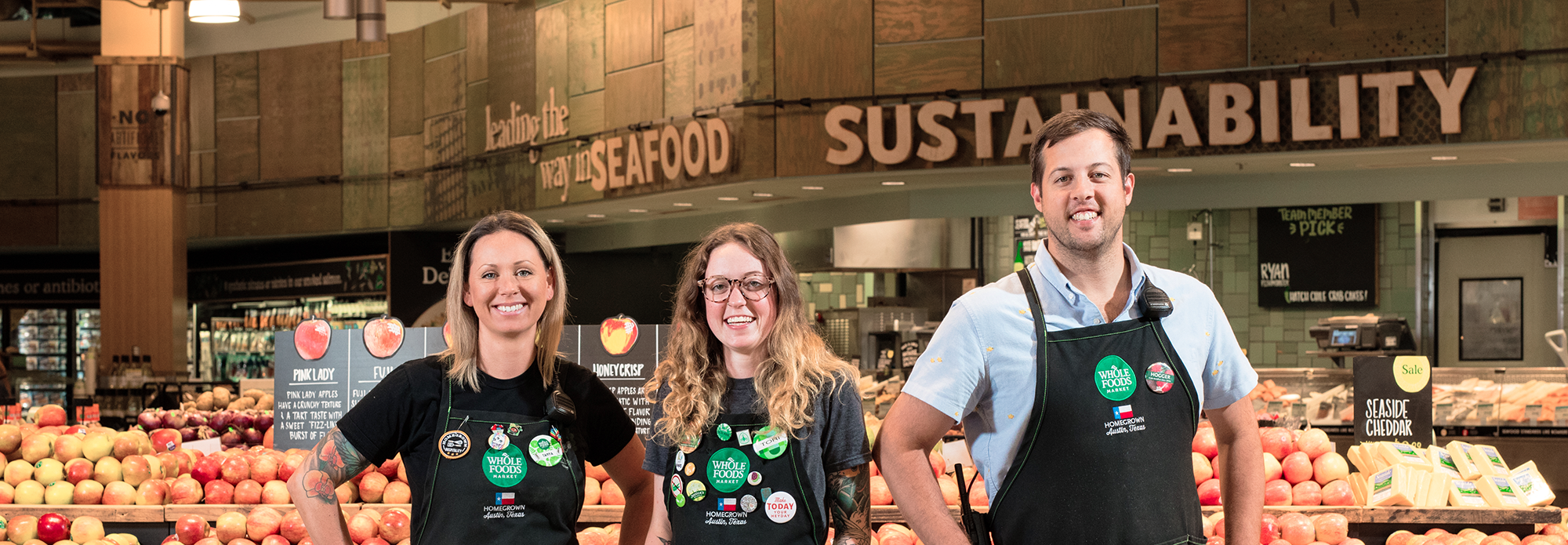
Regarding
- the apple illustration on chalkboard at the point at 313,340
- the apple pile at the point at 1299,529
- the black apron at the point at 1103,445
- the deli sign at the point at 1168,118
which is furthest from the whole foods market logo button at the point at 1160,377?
the deli sign at the point at 1168,118

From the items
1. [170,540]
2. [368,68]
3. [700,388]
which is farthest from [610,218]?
[700,388]

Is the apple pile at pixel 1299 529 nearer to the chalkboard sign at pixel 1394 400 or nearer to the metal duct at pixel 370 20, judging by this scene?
the chalkboard sign at pixel 1394 400

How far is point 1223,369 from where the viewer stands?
2.11 m

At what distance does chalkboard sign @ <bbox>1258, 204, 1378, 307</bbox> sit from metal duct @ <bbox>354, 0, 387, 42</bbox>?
7676mm

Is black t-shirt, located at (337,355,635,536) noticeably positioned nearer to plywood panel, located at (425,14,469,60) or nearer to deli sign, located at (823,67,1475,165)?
deli sign, located at (823,67,1475,165)

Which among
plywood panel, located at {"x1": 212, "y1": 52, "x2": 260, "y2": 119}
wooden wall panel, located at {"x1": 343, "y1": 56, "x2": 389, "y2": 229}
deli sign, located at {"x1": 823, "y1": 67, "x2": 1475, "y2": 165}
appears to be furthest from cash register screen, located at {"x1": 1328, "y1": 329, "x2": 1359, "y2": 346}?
plywood panel, located at {"x1": 212, "y1": 52, "x2": 260, "y2": 119}

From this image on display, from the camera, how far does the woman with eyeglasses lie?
2.19m

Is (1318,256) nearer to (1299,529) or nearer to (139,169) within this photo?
(1299,529)

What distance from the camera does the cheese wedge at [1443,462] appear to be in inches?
150

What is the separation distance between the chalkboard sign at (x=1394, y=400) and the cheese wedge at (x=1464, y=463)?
0.84 feet

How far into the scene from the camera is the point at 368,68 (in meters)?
13.0

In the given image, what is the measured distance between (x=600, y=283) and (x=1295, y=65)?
8.40 metres

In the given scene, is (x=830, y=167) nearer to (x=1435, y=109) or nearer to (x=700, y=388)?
(x=1435, y=109)

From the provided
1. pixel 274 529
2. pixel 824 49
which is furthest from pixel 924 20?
pixel 274 529
